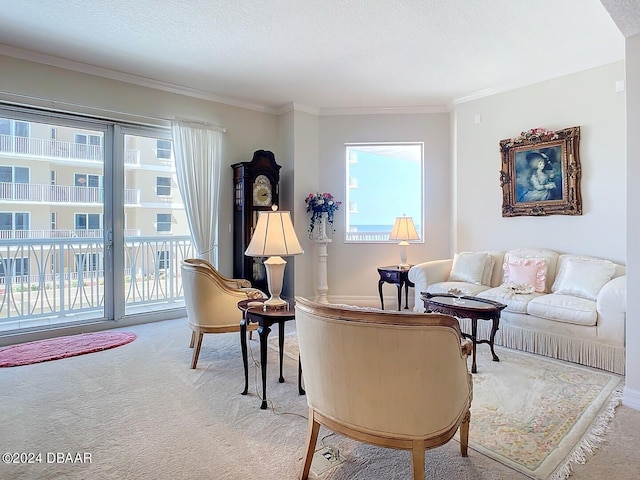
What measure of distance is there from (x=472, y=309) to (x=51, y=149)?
4455 millimetres

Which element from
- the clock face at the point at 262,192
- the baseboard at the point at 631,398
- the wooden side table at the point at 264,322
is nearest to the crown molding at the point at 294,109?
the clock face at the point at 262,192

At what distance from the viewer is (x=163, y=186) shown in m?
4.84

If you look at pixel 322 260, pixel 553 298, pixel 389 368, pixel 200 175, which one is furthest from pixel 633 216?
pixel 200 175

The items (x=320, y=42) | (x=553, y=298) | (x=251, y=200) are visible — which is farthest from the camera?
(x=251, y=200)

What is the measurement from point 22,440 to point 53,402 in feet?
1.56

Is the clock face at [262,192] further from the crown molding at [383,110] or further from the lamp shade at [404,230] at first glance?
the lamp shade at [404,230]

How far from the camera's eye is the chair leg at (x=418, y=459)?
1525 mm

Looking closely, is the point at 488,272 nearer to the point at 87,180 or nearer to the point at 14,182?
the point at 87,180

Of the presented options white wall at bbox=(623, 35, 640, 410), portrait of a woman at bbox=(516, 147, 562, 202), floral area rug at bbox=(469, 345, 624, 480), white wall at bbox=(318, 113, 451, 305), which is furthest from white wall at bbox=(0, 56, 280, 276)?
white wall at bbox=(623, 35, 640, 410)

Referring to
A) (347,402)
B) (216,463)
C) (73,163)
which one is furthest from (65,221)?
(347,402)

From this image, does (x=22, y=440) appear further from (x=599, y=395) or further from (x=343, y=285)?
(x=343, y=285)

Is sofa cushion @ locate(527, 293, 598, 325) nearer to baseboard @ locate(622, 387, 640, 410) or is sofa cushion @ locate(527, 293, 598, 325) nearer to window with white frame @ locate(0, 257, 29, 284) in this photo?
baseboard @ locate(622, 387, 640, 410)

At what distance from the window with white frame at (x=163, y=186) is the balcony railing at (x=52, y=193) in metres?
0.36

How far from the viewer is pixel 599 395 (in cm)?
263
